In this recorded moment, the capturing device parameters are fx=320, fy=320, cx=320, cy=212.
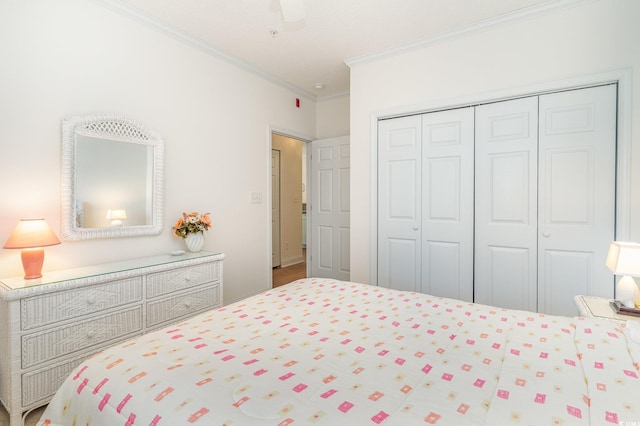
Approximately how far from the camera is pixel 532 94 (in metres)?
2.61

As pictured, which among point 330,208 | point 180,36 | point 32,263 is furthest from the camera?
point 330,208

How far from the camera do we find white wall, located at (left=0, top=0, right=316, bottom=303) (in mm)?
1989

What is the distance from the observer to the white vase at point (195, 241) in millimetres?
2793

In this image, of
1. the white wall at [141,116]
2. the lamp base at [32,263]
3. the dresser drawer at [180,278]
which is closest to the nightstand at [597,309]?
the dresser drawer at [180,278]

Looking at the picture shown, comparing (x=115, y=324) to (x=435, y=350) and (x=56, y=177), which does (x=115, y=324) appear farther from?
(x=435, y=350)

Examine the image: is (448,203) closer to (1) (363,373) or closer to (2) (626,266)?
(2) (626,266)

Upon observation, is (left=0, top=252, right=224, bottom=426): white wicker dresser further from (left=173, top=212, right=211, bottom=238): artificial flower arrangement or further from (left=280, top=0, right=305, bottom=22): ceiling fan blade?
(left=280, top=0, right=305, bottom=22): ceiling fan blade

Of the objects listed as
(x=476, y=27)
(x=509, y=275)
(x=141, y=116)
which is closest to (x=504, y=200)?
(x=509, y=275)

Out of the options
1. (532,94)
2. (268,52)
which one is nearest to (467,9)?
(532,94)

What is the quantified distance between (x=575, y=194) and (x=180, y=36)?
3541mm

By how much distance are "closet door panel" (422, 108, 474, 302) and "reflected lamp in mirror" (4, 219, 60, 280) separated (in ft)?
9.60

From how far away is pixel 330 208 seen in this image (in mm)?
4414

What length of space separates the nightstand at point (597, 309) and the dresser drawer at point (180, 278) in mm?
2578

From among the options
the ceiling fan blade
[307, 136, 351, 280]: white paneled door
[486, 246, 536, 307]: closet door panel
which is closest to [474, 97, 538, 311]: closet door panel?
[486, 246, 536, 307]: closet door panel
